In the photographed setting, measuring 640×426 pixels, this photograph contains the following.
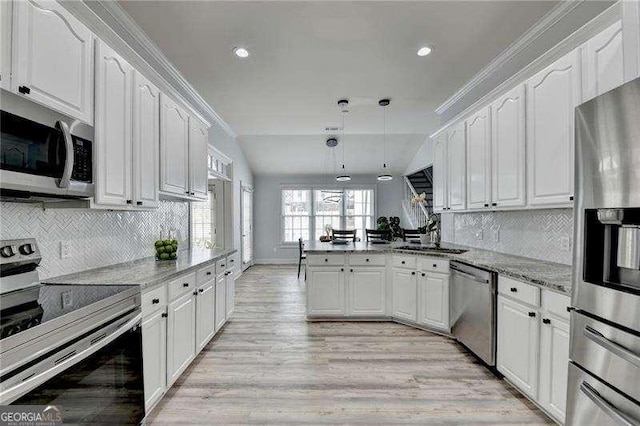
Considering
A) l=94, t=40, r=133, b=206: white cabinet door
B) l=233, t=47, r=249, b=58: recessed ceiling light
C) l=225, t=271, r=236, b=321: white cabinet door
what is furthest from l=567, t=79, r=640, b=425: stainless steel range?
l=225, t=271, r=236, b=321: white cabinet door

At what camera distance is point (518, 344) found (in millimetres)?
2125

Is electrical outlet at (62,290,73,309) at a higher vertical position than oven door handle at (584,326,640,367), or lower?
higher

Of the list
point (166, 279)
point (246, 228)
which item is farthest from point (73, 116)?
point (246, 228)

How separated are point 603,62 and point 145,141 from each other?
326 cm

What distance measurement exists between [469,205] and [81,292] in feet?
11.3

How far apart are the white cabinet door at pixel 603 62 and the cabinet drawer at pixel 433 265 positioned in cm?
185

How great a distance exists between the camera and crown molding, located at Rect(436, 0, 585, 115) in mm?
2340

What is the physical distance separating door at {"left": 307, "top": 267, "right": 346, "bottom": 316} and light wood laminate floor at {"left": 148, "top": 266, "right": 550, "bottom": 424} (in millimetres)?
192

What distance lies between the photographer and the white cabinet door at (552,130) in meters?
2.02

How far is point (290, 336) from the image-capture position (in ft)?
10.7

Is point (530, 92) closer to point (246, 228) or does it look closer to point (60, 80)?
point (60, 80)

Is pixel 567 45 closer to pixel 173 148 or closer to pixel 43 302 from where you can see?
pixel 173 148

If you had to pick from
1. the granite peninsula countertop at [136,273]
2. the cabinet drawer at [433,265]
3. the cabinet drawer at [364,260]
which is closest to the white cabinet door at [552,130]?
the cabinet drawer at [433,265]

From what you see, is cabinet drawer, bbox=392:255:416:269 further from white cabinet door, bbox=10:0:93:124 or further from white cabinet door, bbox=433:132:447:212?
white cabinet door, bbox=10:0:93:124
